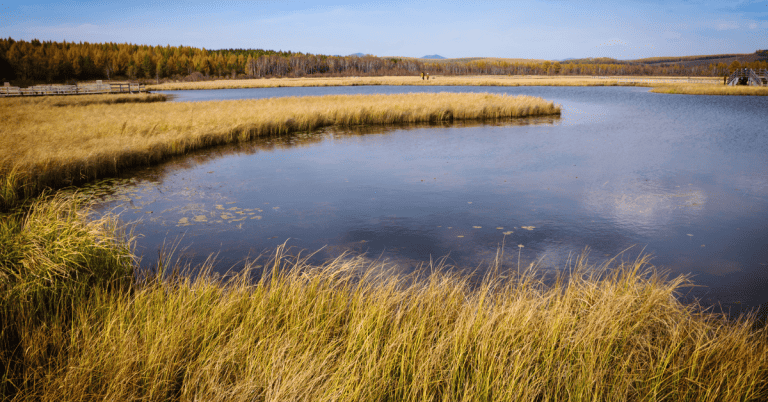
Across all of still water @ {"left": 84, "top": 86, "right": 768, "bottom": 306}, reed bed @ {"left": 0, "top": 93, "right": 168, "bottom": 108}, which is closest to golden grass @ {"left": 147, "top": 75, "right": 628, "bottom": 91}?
reed bed @ {"left": 0, "top": 93, "right": 168, "bottom": 108}

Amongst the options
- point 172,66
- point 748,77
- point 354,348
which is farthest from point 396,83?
point 354,348

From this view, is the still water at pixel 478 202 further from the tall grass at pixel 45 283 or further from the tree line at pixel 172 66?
the tree line at pixel 172 66

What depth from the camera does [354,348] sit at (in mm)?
3416

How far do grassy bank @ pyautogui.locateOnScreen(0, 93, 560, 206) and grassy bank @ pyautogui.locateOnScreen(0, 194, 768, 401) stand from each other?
7023 millimetres

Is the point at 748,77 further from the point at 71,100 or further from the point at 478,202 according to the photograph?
the point at 71,100

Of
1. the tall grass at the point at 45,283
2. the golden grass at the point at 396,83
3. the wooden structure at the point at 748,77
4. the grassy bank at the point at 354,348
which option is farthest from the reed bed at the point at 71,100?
the wooden structure at the point at 748,77

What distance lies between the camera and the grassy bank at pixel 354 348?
3078 mm

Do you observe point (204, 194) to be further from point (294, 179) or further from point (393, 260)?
point (393, 260)

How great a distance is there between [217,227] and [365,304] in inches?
188

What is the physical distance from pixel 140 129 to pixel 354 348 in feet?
56.3

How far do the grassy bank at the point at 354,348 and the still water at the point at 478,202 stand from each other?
7.22 ft

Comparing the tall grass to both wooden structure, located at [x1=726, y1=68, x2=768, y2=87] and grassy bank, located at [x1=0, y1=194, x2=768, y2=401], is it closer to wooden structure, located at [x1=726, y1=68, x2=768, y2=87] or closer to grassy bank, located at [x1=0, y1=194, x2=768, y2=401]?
Result: grassy bank, located at [x1=0, y1=194, x2=768, y2=401]

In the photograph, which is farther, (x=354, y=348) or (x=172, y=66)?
(x=172, y=66)

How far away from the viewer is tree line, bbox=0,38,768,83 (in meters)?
90.4
